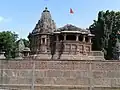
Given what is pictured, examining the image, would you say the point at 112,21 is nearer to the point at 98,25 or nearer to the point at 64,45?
the point at 98,25

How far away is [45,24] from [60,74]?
56.6 feet

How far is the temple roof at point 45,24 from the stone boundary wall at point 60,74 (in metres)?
14.8

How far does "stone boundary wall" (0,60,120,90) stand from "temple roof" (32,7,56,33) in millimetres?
14819

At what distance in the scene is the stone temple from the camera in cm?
2997

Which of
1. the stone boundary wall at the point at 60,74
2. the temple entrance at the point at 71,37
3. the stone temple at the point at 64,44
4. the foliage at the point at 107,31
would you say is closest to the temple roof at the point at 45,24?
the stone temple at the point at 64,44

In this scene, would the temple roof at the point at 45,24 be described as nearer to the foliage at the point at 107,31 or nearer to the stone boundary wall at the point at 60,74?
the foliage at the point at 107,31

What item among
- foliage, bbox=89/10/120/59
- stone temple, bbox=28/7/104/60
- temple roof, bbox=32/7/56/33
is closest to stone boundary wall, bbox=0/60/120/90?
stone temple, bbox=28/7/104/60

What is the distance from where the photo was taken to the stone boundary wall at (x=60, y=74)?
19641 mm

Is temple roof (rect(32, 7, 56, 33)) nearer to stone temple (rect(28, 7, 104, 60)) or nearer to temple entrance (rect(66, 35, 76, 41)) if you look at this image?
stone temple (rect(28, 7, 104, 60))

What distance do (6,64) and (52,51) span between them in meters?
12.3

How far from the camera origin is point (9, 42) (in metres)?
56.0

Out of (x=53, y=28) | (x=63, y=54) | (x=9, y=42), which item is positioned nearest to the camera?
(x=63, y=54)

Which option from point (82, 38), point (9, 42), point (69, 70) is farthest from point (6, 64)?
point (9, 42)

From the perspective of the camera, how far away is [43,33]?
3375 centimetres
